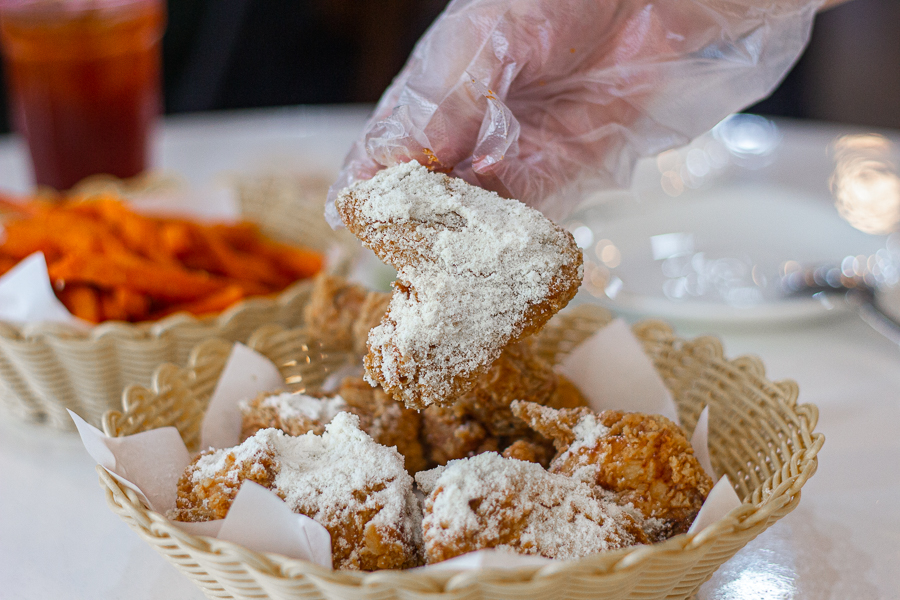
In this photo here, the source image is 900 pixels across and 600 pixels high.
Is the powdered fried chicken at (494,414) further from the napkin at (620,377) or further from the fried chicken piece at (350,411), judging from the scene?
the napkin at (620,377)

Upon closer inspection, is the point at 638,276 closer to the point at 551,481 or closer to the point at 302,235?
the point at 302,235

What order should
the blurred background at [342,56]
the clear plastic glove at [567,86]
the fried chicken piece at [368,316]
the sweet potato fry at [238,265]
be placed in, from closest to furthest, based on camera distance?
the clear plastic glove at [567,86] < the fried chicken piece at [368,316] < the sweet potato fry at [238,265] < the blurred background at [342,56]

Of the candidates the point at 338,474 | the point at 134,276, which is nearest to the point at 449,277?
Result: the point at 338,474

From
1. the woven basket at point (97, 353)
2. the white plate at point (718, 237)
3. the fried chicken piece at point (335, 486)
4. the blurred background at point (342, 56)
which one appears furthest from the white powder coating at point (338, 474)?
the blurred background at point (342, 56)

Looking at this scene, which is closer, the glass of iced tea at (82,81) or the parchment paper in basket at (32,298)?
the parchment paper in basket at (32,298)

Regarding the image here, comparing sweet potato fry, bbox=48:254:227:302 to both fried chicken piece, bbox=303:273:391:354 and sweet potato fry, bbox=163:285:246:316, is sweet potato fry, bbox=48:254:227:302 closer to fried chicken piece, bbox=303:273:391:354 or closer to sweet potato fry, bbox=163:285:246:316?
sweet potato fry, bbox=163:285:246:316

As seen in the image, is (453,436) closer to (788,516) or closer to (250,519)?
(250,519)

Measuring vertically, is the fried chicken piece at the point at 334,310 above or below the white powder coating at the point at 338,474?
below
